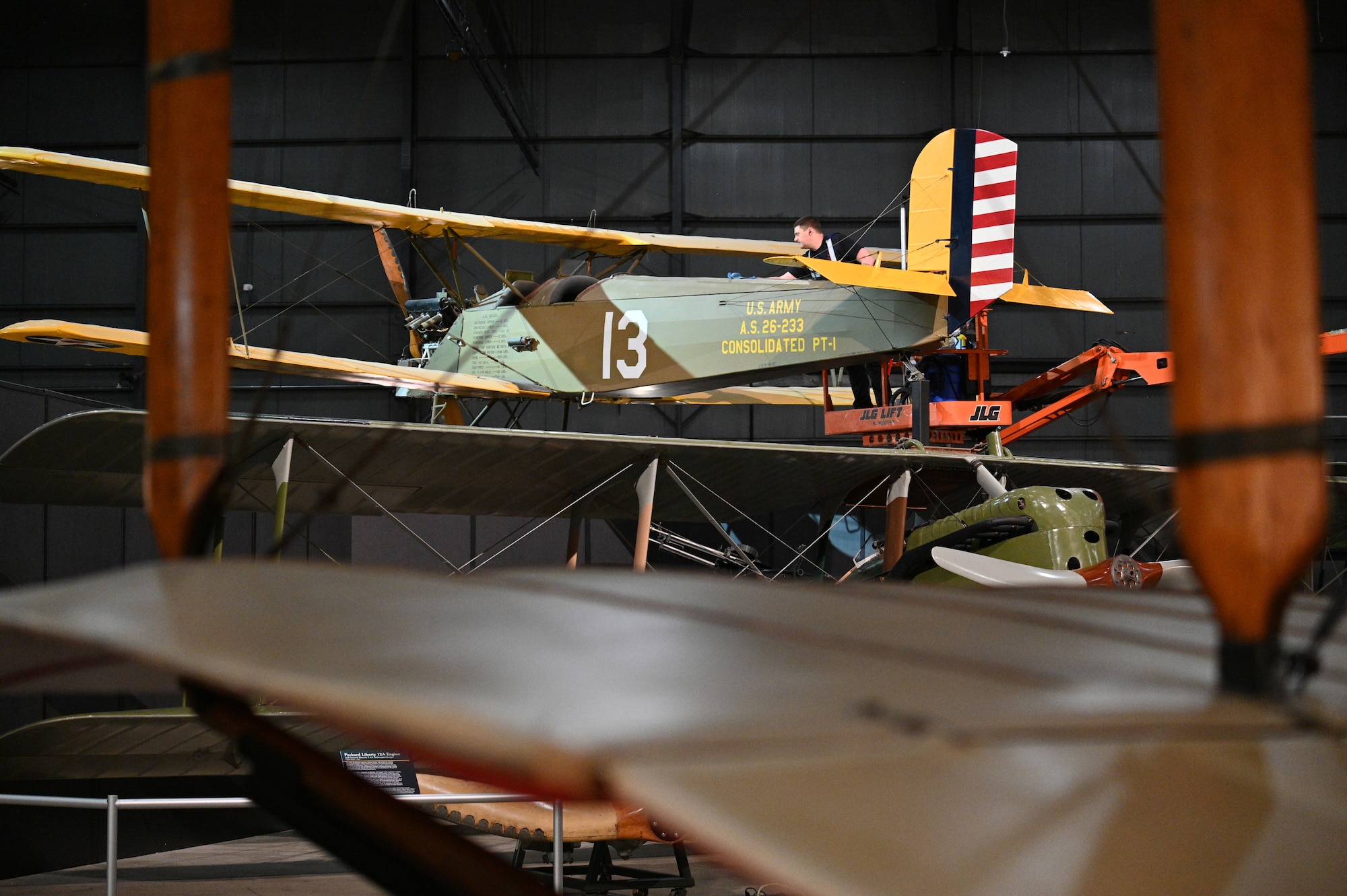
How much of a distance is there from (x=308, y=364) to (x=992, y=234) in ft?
18.7

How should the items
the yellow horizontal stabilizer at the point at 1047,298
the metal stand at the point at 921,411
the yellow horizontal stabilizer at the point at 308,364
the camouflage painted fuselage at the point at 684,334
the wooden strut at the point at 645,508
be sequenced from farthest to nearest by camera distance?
the yellow horizontal stabilizer at the point at 1047,298
the camouflage painted fuselage at the point at 684,334
the yellow horizontal stabilizer at the point at 308,364
the metal stand at the point at 921,411
the wooden strut at the point at 645,508

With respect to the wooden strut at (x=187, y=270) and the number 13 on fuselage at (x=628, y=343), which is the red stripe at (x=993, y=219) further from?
the wooden strut at (x=187, y=270)

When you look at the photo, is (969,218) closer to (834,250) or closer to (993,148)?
(993,148)

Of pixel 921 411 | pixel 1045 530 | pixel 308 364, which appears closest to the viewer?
pixel 1045 530

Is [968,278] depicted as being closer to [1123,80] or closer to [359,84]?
[1123,80]

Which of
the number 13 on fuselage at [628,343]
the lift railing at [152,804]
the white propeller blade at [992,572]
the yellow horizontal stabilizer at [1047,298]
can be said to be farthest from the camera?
the number 13 on fuselage at [628,343]

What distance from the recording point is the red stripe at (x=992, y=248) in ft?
26.5

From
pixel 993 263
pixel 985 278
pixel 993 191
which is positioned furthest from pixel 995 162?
pixel 985 278

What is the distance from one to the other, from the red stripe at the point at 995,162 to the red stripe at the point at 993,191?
0.41ft

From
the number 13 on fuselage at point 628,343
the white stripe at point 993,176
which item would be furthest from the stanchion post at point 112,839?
the white stripe at point 993,176

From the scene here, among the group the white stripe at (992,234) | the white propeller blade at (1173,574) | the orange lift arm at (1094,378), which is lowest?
the white propeller blade at (1173,574)

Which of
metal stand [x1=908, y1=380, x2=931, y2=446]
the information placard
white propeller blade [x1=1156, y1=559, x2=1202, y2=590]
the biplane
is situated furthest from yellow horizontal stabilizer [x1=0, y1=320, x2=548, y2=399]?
white propeller blade [x1=1156, y1=559, x2=1202, y2=590]

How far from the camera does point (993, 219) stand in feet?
26.6

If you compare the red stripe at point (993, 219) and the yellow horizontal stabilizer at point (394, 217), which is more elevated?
the yellow horizontal stabilizer at point (394, 217)
